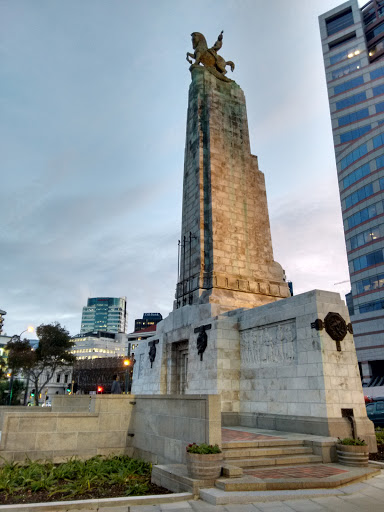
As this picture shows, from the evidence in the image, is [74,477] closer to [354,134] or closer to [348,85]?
[354,134]

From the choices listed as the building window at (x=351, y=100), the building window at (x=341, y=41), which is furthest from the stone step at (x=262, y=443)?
the building window at (x=341, y=41)

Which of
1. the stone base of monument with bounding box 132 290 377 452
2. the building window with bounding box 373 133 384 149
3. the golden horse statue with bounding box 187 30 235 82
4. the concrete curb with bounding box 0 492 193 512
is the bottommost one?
the concrete curb with bounding box 0 492 193 512

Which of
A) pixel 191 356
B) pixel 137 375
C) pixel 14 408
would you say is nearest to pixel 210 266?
pixel 191 356

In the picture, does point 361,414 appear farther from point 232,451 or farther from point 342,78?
point 342,78

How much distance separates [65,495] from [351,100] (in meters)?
74.9

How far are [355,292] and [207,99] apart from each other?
144 ft

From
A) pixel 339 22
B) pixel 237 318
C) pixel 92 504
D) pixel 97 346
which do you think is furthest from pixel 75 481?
pixel 97 346

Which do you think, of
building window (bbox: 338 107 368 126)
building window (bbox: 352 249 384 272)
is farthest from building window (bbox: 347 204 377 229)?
building window (bbox: 338 107 368 126)

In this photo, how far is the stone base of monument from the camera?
13.0 metres

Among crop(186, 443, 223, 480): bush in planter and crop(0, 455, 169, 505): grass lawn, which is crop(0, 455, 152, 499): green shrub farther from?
crop(186, 443, 223, 480): bush in planter

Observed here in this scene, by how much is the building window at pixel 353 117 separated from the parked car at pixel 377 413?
5730 cm

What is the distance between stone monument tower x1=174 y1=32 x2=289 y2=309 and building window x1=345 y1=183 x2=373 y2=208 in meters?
38.3

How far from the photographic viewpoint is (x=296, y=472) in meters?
9.13

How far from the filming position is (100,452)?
12.9 metres
